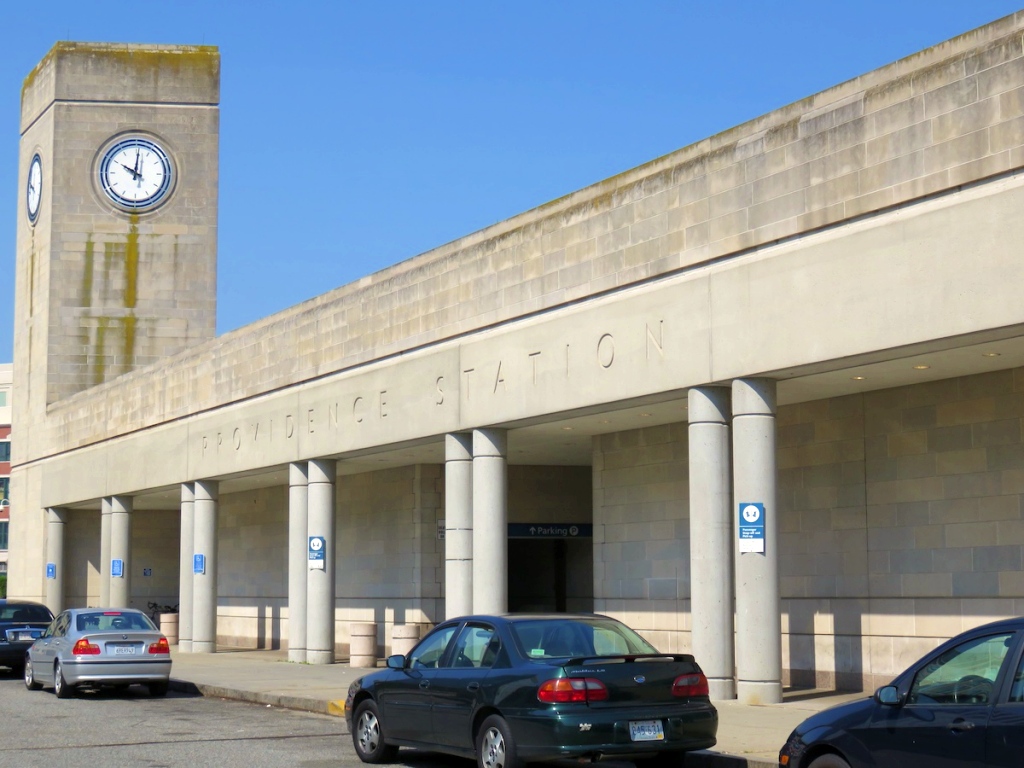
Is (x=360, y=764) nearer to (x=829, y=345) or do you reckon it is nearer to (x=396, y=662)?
(x=396, y=662)

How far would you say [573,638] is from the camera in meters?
12.4

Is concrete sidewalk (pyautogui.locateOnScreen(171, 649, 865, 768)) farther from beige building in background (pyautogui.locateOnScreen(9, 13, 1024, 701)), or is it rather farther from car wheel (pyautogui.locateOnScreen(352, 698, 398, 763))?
car wheel (pyautogui.locateOnScreen(352, 698, 398, 763))

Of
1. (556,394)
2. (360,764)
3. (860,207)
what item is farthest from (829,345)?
(360,764)

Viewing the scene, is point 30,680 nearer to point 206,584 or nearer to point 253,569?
point 206,584

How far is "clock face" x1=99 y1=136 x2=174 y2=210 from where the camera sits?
48781 mm

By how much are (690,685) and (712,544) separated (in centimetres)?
642

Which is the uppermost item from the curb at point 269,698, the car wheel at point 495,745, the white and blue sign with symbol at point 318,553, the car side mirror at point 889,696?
the white and blue sign with symbol at point 318,553

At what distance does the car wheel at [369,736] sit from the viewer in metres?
13.6

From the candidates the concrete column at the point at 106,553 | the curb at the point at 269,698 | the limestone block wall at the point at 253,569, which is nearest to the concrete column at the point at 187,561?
the limestone block wall at the point at 253,569

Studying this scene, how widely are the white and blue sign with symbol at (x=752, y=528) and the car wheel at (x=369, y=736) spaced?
221 inches

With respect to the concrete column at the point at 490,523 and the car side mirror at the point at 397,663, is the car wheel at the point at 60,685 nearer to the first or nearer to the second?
the concrete column at the point at 490,523

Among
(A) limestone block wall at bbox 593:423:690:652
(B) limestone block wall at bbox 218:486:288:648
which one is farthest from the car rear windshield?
(A) limestone block wall at bbox 593:423:690:652

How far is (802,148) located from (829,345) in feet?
8.16

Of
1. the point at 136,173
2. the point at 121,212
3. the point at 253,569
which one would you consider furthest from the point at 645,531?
the point at 136,173
